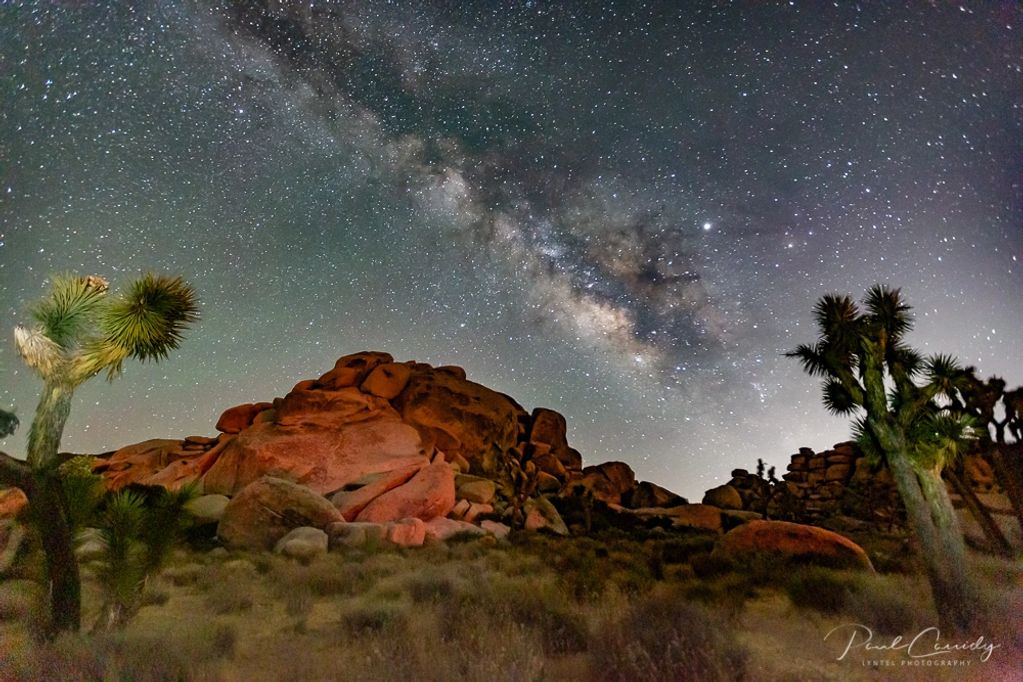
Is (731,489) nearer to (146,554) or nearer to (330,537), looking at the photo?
(330,537)

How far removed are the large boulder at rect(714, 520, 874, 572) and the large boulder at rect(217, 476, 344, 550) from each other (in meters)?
13.5

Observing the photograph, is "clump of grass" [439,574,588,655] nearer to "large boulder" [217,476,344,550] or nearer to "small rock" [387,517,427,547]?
"small rock" [387,517,427,547]

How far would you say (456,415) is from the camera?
34219 mm

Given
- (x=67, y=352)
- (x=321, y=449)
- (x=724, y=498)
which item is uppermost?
(x=321, y=449)

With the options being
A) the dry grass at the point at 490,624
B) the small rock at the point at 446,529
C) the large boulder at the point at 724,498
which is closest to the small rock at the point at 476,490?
the small rock at the point at 446,529

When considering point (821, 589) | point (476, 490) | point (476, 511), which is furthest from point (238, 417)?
point (821, 589)

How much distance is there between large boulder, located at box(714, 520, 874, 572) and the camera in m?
12.6

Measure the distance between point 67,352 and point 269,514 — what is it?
40.8ft

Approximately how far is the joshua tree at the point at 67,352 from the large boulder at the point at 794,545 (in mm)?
13553

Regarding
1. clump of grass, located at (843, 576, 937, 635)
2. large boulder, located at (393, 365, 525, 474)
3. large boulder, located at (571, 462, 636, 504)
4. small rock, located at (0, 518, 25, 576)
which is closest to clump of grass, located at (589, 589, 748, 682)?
clump of grass, located at (843, 576, 937, 635)

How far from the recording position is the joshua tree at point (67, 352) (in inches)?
244

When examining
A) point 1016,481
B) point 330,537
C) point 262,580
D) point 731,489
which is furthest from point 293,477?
point 731,489

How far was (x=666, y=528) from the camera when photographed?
3041 centimetres

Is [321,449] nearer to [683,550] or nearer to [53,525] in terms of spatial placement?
[683,550]
